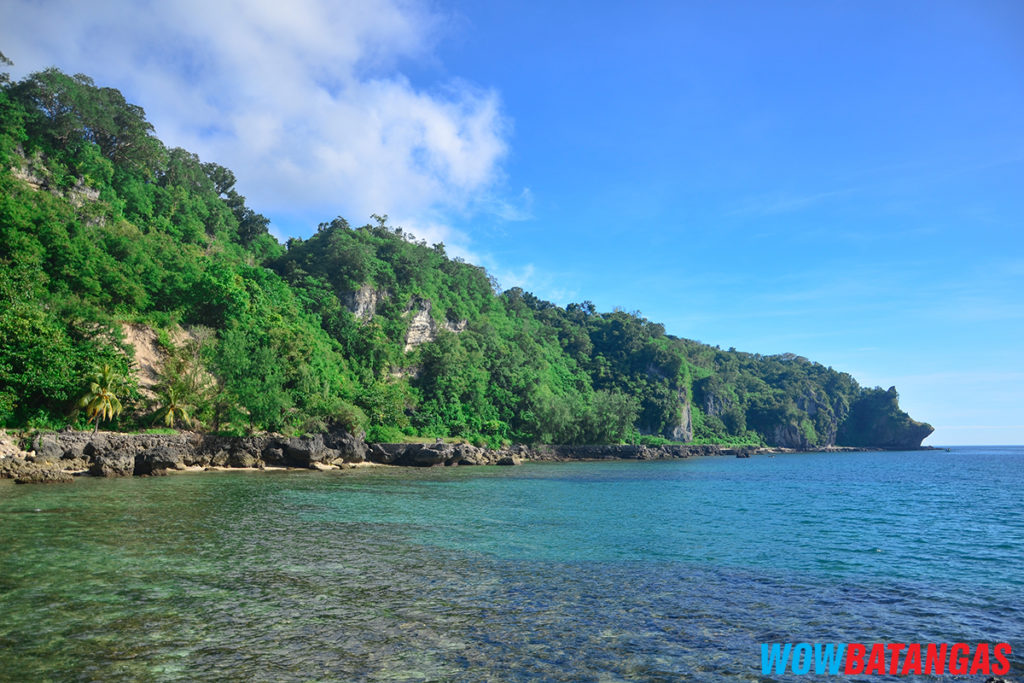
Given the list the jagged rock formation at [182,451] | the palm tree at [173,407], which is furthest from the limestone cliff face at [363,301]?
the palm tree at [173,407]

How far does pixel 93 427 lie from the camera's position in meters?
36.3

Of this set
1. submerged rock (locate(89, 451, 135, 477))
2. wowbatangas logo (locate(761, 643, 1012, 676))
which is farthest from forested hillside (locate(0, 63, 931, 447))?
wowbatangas logo (locate(761, 643, 1012, 676))

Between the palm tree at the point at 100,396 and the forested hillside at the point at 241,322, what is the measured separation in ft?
0.84

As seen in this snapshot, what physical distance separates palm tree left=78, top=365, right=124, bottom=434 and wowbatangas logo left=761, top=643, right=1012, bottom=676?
40.7 metres

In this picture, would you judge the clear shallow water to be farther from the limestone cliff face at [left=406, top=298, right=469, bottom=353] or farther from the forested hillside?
the limestone cliff face at [left=406, top=298, right=469, bottom=353]

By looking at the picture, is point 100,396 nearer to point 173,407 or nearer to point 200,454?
point 173,407

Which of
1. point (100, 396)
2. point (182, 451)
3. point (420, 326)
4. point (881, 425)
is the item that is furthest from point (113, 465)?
point (881, 425)

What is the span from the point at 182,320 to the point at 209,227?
3434cm

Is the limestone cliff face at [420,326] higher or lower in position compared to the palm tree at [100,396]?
higher

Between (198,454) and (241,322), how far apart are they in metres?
18.7

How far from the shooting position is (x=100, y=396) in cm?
3409

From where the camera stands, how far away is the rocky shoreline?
29.8 meters

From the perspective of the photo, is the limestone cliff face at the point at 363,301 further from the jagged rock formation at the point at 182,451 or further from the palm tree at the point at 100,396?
the palm tree at the point at 100,396

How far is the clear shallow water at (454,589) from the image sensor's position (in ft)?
24.7
